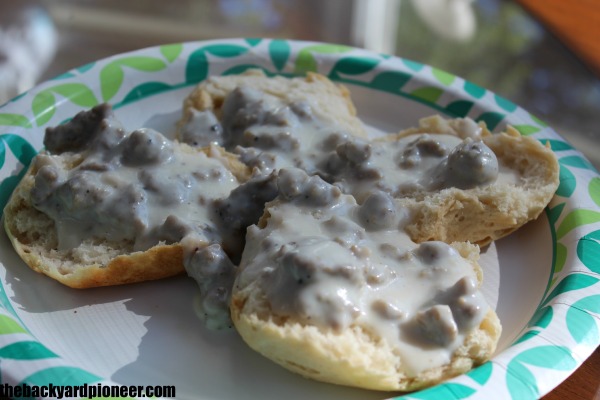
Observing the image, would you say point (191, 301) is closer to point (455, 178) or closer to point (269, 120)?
point (269, 120)

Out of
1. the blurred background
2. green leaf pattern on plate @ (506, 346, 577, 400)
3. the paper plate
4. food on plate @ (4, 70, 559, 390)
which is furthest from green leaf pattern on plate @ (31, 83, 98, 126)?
green leaf pattern on plate @ (506, 346, 577, 400)

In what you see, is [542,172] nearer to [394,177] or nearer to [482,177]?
[482,177]

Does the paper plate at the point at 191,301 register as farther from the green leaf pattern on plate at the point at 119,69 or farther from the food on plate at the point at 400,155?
the food on plate at the point at 400,155

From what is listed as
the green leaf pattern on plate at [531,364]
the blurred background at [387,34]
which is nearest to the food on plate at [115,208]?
the green leaf pattern on plate at [531,364]

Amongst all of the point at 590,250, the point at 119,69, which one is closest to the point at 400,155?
the point at 590,250

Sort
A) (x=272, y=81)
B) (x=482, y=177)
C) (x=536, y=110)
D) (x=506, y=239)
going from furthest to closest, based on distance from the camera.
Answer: (x=536, y=110) < (x=272, y=81) < (x=506, y=239) < (x=482, y=177)

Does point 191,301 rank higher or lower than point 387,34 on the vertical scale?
higher

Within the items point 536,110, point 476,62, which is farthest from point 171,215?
point 476,62
